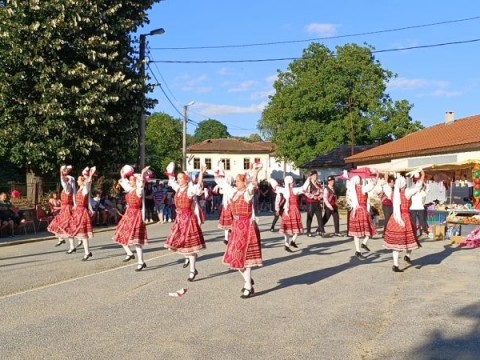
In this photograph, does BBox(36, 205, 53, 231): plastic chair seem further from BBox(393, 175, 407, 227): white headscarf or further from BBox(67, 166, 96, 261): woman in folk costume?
BBox(393, 175, 407, 227): white headscarf

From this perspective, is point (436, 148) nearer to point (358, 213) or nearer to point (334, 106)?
point (358, 213)

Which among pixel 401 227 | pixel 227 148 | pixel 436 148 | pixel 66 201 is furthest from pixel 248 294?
pixel 227 148

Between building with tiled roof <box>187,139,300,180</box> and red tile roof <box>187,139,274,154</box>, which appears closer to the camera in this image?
building with tiled roof <box>187,139,300,180</box>

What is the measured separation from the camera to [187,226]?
1063 centimetres

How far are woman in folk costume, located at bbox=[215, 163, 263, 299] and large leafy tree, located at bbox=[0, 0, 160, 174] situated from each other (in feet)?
48.0

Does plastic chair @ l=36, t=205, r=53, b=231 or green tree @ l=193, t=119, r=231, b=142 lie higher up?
green tree @ l=193, t=119, r=231, b=142

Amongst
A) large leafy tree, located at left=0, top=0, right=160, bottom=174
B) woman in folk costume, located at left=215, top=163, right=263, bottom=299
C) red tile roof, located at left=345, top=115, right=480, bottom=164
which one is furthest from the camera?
red tile roof, located at left=345, top=115, right=480, bottom=164

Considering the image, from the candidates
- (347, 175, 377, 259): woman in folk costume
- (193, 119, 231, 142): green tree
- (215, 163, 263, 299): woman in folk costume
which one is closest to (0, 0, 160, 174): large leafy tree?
(347, 175, 377, 259): woman in folk costume

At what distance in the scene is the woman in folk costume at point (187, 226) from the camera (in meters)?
10.5

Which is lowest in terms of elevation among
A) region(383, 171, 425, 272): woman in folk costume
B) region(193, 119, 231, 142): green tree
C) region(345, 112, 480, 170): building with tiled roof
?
region(383, 171, 425, 272): woman in folk costume

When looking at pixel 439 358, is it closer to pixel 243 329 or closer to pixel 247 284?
pixel 243 329

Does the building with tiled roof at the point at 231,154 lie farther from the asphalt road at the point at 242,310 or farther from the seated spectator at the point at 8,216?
the asphalt road at the point at 242,310

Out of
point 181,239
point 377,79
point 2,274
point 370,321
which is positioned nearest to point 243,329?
point 370,321

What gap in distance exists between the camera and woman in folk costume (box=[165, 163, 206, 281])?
10.5 meters
